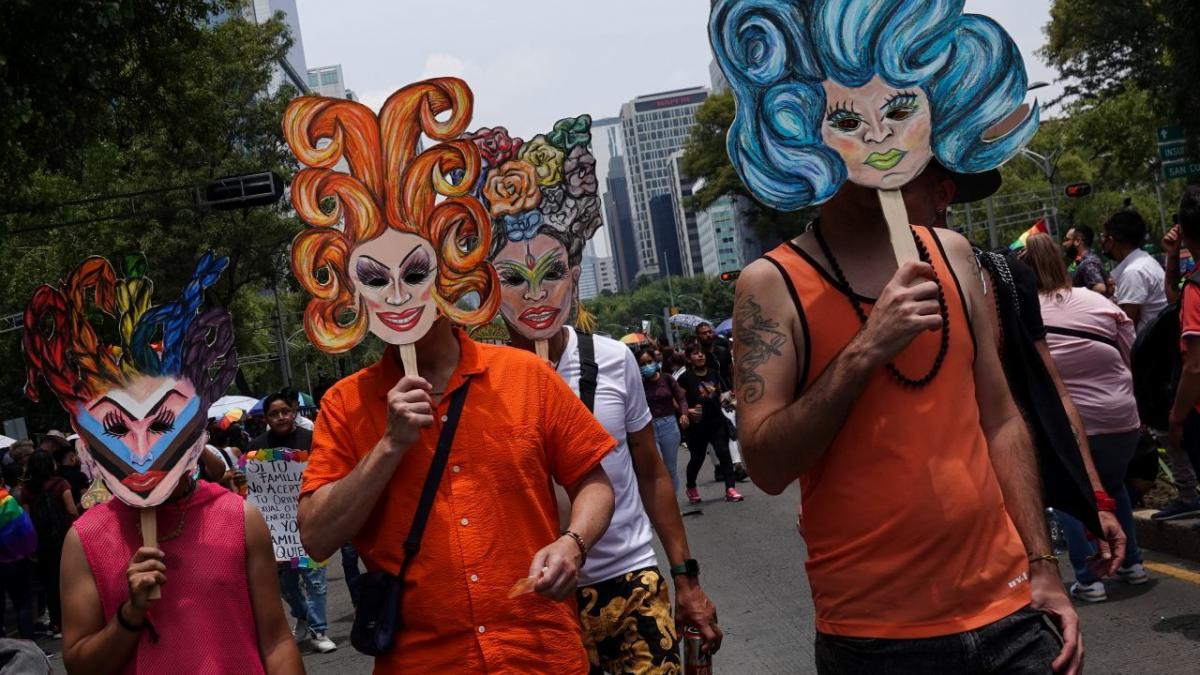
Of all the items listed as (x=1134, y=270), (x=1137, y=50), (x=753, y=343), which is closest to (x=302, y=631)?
(x=1134, y=270)

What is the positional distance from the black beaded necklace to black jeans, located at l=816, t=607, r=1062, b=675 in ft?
1.75

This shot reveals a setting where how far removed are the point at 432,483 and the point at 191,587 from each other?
2.84 ft

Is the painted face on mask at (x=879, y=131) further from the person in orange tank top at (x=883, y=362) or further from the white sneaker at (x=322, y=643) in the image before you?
the white sneaker at (x=322, y=643)

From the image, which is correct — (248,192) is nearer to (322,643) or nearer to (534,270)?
(322,643)

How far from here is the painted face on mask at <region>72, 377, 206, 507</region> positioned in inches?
150

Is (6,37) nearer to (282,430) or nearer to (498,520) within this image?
(282,430)

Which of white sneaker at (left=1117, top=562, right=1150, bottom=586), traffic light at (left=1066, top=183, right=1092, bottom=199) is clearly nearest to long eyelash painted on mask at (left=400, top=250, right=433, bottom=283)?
white sneaker at (left=1117, top=562, right=1150, bottom=586)

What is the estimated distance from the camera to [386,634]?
3217 millimetres

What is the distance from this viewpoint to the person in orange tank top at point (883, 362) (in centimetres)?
290

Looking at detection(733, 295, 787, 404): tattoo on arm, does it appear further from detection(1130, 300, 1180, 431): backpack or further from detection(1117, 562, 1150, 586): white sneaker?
detection(1117, 562, 1150, 586): white sneaker

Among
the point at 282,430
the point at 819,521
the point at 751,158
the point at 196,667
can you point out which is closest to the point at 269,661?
the point at 196,667

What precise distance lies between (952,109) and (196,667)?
2.36 metres

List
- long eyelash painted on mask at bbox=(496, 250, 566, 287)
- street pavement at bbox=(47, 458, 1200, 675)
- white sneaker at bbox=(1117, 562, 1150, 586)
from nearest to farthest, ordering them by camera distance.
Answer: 1. long eyelash painted on mask at bbox=(496, 250, 566, 287)
2. street pavement at bbox=(47, 458, 1200, 675)
3. white sneaker at bbox=(1117, 562, 1150, 586)

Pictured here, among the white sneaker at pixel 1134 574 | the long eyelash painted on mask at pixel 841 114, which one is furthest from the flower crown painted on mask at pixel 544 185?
the white sneaker at pixel 1134 574
